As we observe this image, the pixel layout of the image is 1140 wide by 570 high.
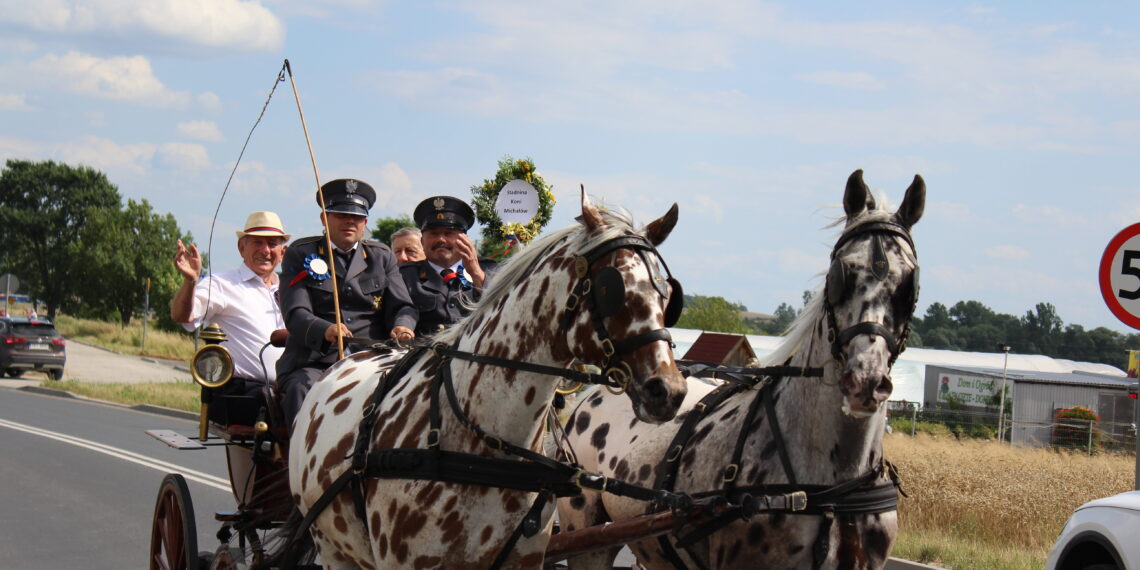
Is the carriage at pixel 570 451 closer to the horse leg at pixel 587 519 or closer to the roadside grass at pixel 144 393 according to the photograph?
the horse leg at pixel 587 519

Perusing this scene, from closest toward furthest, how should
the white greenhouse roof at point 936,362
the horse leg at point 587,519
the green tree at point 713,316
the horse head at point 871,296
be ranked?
1. the horse head at point 871,296
2. the horse leg at point 587,519
3. the white greenhouse roof at point 936,362
4. the green tree at point 713,316

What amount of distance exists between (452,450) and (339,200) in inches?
99.9

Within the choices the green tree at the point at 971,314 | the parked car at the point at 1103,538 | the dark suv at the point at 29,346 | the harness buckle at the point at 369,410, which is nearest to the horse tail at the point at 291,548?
the harness buckle at the point at 369,410

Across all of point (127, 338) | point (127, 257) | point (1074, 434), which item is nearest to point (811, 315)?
point (1074, 434)

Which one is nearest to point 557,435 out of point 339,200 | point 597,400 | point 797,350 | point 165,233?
point 797,350

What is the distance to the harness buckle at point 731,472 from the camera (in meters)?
4.45

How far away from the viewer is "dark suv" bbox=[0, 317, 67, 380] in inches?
1218

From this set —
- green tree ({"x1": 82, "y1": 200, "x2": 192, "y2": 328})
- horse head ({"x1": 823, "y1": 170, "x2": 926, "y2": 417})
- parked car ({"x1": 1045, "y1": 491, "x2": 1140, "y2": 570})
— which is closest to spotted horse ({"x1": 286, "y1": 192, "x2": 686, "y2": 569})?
horse head ({"x1": 823, "y1": 170, "x2": 926, "y2": 417})

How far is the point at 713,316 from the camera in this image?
9100 cm

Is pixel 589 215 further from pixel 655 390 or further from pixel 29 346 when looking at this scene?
pixel 29 346

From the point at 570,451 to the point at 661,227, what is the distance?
1153 millimetres

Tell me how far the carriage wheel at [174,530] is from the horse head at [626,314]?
10.9 ft

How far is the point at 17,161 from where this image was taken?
80.6 m

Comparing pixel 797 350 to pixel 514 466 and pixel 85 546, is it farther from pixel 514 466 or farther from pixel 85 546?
pixel 85 546
